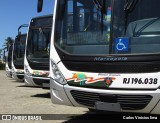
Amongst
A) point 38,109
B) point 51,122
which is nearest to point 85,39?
point 51,122

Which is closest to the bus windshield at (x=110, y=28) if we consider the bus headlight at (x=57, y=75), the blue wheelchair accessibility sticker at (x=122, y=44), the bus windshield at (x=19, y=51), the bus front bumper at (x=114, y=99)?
the blue wheelchair accessibility sticker at (x=122, y=44)

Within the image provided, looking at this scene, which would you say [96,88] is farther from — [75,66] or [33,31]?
[33,31]

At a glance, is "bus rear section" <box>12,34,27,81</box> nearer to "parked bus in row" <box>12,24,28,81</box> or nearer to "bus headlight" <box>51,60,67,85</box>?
"parked bus in row" <box>12,24,28,81</box>

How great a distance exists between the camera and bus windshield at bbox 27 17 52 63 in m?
12.6

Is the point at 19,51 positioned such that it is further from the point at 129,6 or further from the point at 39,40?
the point at 129,6

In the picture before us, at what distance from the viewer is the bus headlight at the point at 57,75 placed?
257 inches

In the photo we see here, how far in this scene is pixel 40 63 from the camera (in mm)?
12445

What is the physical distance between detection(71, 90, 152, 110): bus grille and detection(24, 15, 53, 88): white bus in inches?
228

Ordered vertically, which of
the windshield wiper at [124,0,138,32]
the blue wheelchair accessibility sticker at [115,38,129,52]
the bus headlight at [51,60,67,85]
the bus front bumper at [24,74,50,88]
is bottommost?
the bus front bumper at [24,74,50,88]

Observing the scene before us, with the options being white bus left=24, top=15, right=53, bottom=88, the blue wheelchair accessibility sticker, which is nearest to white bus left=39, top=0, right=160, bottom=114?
the blue wheelchair accessibility sticker

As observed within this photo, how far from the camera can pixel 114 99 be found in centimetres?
590

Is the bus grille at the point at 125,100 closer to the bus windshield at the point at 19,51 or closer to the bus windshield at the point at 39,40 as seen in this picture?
the bus windshield at the point at 39,40

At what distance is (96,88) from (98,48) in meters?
0.70

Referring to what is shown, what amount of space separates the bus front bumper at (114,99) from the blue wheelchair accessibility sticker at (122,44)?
27.6 inches
